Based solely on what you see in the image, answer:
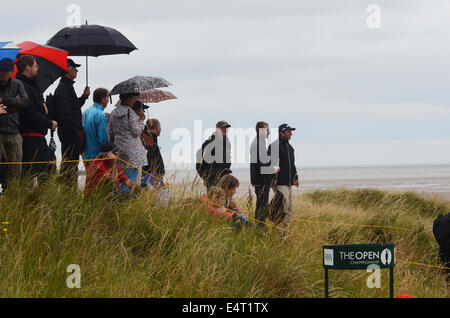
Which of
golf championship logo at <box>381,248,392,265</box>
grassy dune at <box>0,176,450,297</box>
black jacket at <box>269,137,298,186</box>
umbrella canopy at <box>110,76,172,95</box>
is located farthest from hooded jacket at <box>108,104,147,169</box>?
golf championship logo at <box>381,248,392,265</box>

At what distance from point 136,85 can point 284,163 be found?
338cm

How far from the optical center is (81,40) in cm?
931

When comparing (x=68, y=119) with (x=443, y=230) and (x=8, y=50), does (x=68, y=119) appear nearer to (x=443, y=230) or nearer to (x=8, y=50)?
(x=8, y=50)

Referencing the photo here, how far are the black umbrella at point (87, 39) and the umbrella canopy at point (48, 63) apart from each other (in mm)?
1165

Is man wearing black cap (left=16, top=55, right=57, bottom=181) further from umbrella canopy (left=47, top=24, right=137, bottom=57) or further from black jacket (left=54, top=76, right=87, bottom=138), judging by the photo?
umbrella canopy (left=47, top=24, right=137, bottom=57)

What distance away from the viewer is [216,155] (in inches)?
372

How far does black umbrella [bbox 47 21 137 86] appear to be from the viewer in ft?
30.5

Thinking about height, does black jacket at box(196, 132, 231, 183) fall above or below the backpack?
above

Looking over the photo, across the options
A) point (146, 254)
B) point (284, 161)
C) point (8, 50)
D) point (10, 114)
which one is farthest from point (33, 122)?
point (284, 161)

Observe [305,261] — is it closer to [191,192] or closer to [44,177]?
[191,192]

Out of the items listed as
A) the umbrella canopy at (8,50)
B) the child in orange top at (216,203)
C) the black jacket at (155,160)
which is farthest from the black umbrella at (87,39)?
the child in orange top at (216,203)

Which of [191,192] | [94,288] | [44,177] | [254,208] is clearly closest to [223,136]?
[254,208]

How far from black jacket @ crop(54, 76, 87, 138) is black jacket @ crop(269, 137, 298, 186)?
12.6 ft

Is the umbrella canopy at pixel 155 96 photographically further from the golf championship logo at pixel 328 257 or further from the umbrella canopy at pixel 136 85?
the golf championship logo at pixel 328 257
